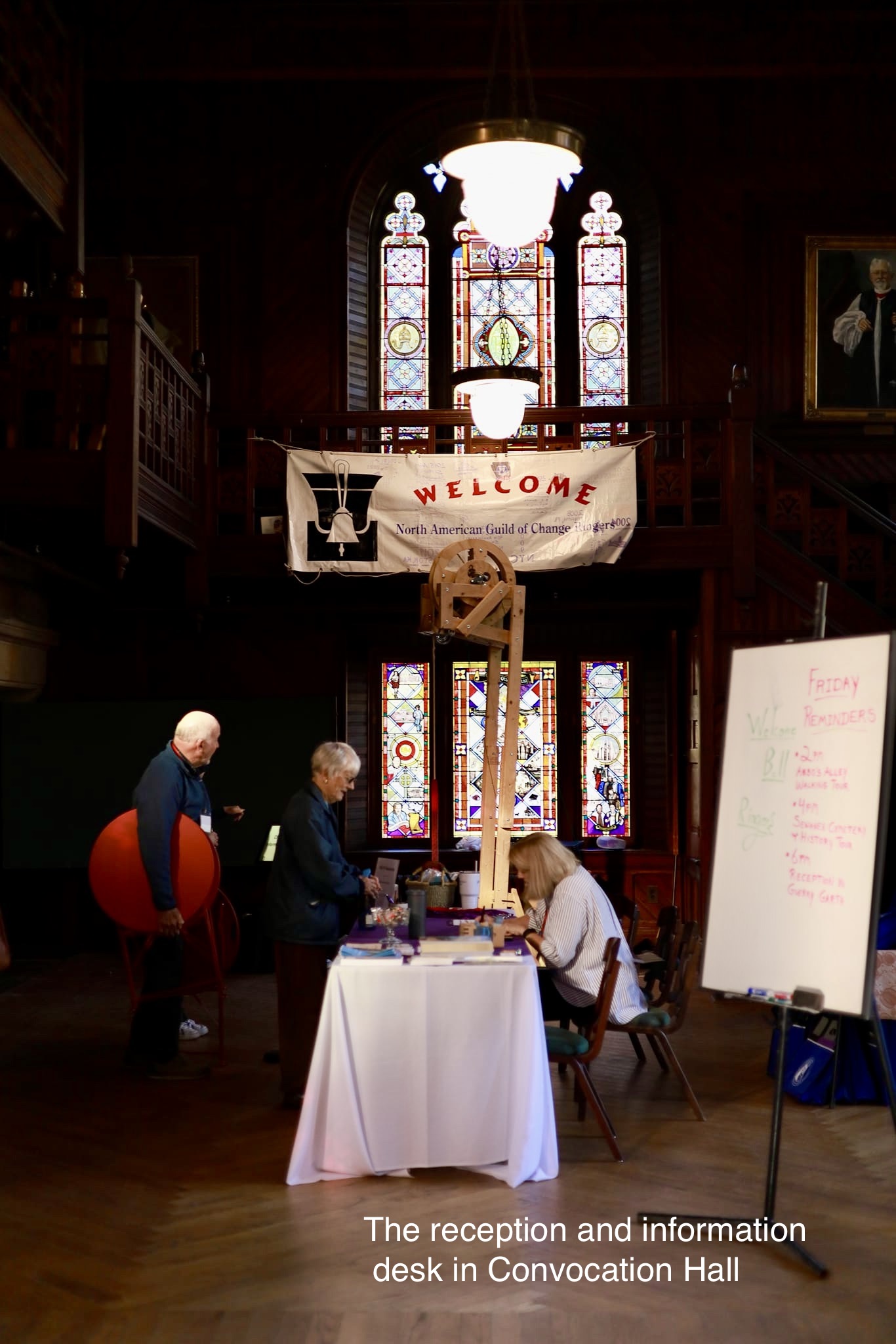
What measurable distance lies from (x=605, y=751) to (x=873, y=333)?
4071 millimetres

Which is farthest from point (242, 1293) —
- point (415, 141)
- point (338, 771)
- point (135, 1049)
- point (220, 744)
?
point (415, 141)

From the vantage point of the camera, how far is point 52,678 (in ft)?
36.5

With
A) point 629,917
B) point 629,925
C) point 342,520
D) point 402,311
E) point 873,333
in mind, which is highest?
point 402,311

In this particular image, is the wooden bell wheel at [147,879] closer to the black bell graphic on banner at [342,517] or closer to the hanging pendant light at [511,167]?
the black bell graphic on banner at [342,517]

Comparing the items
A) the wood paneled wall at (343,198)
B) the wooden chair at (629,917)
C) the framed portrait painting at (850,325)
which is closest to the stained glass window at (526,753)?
the wooden chair at (629,917)

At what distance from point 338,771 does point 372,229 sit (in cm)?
718

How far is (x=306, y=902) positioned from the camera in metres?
5.88

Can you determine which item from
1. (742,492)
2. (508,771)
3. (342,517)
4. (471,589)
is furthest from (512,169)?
(742,492)

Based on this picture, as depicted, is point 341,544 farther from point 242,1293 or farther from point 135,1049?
point 242,1293

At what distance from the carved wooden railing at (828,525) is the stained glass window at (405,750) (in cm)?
353

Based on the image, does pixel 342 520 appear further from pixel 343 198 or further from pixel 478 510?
pixel 343 198

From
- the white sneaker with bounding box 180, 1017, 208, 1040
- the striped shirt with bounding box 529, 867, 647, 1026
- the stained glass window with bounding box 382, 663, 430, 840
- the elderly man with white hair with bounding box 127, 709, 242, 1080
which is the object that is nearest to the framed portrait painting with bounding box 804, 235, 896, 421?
the stained glass window with bounding box 382, 663, 430, 840

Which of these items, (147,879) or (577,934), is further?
(147,879)

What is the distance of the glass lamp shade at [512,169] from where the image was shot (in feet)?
16.5
